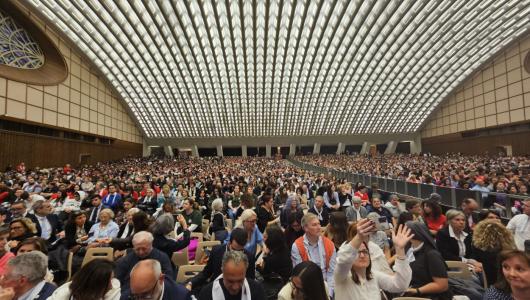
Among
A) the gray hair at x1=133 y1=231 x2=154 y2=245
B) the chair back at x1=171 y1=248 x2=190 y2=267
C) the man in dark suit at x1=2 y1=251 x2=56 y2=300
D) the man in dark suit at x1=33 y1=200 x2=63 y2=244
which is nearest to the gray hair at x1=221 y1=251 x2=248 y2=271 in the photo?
the gray hair at x1=133 y1=231 x2=154 y2=245

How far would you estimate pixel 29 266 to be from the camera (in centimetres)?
249

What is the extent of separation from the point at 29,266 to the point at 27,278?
0.11 m

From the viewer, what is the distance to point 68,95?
1136 inches

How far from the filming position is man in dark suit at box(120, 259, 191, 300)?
2146 mm

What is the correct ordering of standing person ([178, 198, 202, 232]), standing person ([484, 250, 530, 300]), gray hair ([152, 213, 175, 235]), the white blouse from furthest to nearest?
standing person ([178, 198, 202, 232]) < gray hair ([152, 213, 175, 235]) < the white blouse < standing person ([484, 250, 530, 300])

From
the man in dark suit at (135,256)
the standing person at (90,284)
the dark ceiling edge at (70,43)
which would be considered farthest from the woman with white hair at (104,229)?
the dark ceiling edge at (70,43)

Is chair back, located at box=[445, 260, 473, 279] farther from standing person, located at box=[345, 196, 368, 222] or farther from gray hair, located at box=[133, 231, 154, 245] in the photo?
gray hair, located at box=[133, 231, 154, 245]

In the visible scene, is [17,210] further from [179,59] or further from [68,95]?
[179,59]

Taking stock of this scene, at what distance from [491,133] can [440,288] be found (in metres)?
45.9

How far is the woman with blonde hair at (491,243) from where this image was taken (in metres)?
3.13

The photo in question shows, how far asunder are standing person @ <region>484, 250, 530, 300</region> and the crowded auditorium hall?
0.04 ft

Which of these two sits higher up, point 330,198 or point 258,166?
point 258,166

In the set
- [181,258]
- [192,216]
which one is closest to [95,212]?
[192,216]

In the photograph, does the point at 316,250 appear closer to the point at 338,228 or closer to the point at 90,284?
the point at 338,228
